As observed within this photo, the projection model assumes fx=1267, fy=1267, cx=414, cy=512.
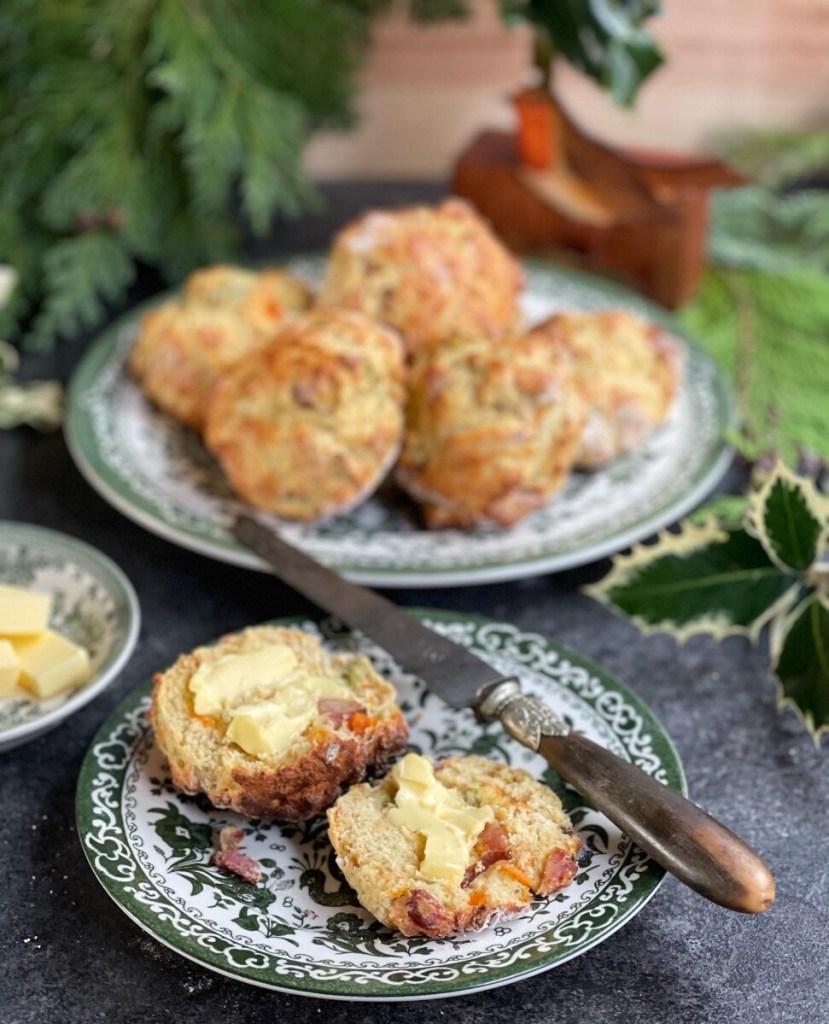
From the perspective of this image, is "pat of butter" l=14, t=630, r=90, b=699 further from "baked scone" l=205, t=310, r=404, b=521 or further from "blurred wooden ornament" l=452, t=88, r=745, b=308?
"blurred wooden ornament" l=452, t=88, r=745, b=308

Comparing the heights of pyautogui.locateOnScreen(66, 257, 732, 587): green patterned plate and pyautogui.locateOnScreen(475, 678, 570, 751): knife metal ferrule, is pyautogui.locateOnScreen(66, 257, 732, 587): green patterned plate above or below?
below

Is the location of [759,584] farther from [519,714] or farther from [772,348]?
[772,348]

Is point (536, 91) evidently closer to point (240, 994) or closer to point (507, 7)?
point (507, 7)

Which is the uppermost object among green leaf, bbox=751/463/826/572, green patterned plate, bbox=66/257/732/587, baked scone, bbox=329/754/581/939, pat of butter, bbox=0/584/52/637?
green leaf, bbox=751/463/826/572

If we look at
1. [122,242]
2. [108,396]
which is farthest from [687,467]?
[122,242]

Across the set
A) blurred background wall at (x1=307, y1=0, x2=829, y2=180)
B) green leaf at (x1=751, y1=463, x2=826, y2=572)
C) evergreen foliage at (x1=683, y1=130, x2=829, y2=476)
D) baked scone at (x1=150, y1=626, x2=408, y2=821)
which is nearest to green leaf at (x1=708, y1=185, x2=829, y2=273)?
evergreen foliage at (x1=683, y1=130, x2=829, y2=476)

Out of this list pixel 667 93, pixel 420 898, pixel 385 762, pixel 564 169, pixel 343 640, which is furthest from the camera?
pixel 667 93
